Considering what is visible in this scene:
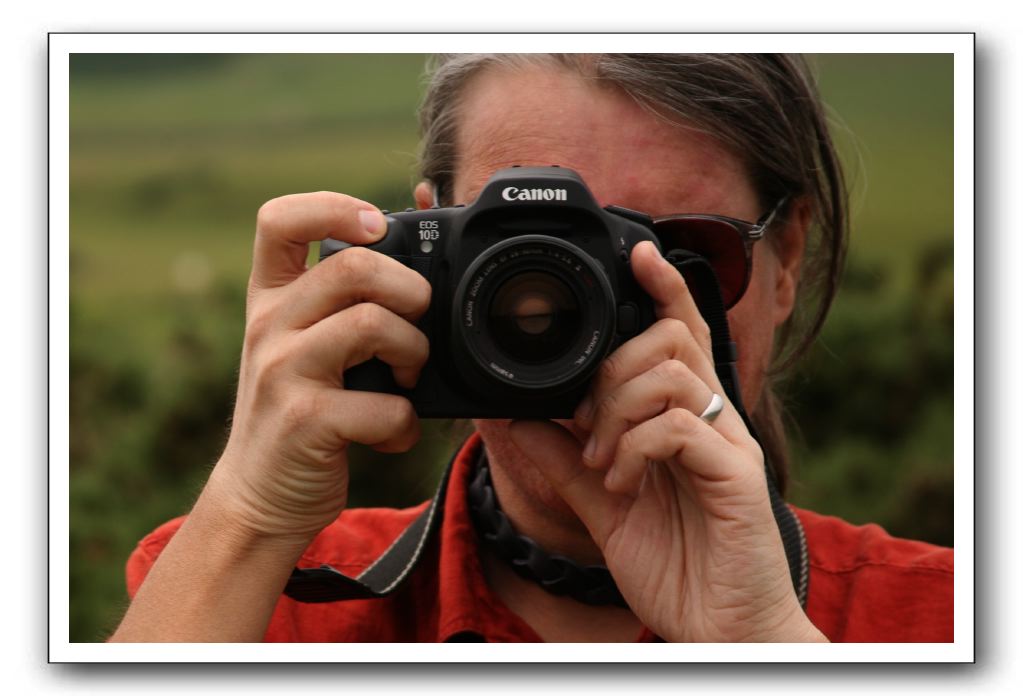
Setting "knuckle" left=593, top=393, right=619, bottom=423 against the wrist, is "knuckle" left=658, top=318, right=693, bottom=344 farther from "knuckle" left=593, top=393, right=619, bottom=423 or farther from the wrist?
the wrist

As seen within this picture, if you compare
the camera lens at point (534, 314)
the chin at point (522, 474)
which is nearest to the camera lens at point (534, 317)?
the camera lens at point (534, 314)

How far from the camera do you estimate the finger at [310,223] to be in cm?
135

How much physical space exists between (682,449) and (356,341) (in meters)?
0.36

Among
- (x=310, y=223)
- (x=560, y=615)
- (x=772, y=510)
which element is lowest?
(x=560, y=615)

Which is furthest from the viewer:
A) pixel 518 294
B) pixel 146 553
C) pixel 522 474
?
pixel 146 553

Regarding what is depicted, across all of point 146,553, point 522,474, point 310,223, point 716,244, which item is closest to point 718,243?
point 716,244

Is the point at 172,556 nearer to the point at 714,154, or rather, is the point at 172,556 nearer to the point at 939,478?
the point at 714,154

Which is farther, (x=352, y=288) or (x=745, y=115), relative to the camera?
(x=745, y=115)

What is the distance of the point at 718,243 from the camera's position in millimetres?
1493

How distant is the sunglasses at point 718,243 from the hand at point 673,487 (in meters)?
0.13

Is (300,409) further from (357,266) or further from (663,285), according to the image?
(663,285)

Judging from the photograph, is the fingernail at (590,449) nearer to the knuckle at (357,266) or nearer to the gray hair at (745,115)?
the knuckle at (357,266)

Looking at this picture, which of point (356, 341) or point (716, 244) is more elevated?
point (716, 244)

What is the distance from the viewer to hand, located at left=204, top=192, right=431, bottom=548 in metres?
1.34
